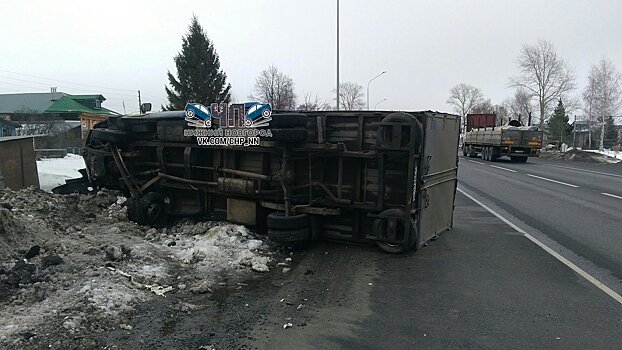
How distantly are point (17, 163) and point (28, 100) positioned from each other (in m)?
70.5

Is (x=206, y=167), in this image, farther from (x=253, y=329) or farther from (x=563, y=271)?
(x=563, y=271)

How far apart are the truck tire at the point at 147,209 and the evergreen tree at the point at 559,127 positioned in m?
61.5

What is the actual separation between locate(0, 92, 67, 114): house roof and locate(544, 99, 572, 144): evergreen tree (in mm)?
70963

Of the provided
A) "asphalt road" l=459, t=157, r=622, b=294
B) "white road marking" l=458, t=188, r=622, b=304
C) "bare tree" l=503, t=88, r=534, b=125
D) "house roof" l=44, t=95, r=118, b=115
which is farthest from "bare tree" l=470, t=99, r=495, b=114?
"white road marking" l=458, t=188, r=622, b=304

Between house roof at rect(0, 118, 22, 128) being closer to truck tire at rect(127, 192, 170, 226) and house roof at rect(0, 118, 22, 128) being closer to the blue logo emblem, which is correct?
truck tire at rect(127, 192, 170, 226)

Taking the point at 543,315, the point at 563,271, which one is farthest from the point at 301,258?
the point at 563,271

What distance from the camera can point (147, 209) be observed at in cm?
801

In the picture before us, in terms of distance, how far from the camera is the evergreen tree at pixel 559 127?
200 ft

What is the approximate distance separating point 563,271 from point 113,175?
7.97m

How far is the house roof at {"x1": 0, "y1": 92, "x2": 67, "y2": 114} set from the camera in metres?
66.7

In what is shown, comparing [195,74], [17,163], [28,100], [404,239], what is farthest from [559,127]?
[28,100]

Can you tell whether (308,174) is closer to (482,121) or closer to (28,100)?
(482,121)

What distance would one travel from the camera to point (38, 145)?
76.2 ft

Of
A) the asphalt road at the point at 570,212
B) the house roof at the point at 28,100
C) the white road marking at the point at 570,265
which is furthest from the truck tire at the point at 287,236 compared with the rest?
the house roof at the point at 28,100
